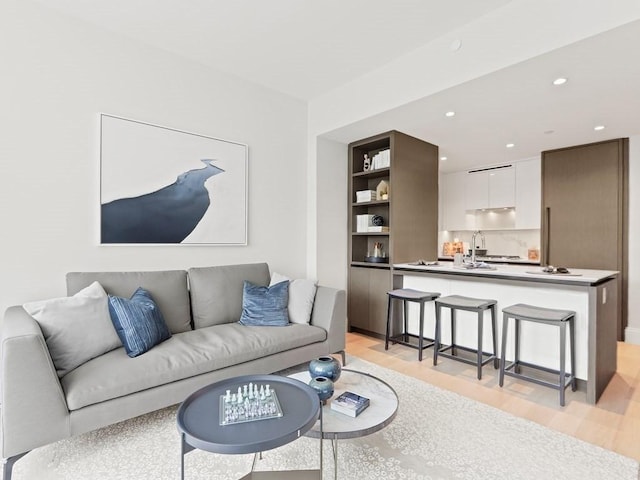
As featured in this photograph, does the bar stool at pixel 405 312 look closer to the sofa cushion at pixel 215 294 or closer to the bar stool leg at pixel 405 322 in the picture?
the bar stool leg at pixel 405 322

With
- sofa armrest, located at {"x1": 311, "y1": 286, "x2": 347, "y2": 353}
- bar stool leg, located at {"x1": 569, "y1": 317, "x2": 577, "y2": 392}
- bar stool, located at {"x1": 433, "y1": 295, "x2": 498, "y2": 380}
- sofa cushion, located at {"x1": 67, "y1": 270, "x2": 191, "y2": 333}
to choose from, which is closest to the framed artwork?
sofa cushion, located at {"x1": 67, "y1": 270, "x2": 191, "y2": 333}

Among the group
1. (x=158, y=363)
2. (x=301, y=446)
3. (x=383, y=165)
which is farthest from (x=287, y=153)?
(x=301, y=446)

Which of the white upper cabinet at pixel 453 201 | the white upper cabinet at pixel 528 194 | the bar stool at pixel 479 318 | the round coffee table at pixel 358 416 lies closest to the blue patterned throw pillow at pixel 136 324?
the round coffee table at pixel 358 416

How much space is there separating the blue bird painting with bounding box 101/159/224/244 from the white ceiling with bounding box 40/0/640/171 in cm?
108

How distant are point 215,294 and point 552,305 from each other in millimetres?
2806

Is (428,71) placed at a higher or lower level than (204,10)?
lower

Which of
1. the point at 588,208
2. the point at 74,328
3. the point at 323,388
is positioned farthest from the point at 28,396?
the point at 588,208

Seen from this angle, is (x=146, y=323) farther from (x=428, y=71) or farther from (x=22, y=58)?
(x=428, y=71)

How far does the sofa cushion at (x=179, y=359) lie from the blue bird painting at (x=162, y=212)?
92 cm

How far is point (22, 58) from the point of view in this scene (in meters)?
2.33

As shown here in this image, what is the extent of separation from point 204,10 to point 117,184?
1466mm

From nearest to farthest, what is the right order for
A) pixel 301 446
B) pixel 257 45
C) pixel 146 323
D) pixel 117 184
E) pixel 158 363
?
pixel 301 446 < pixel 158 363 < pixel 146 323 < pixel 117 184 < pixel 257 45

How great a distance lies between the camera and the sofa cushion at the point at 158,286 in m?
2.38

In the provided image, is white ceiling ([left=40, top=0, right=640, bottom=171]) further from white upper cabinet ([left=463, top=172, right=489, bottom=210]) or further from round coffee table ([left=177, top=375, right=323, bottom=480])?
round coffee table ([left=177, top=375, right=323, bottom=480])
